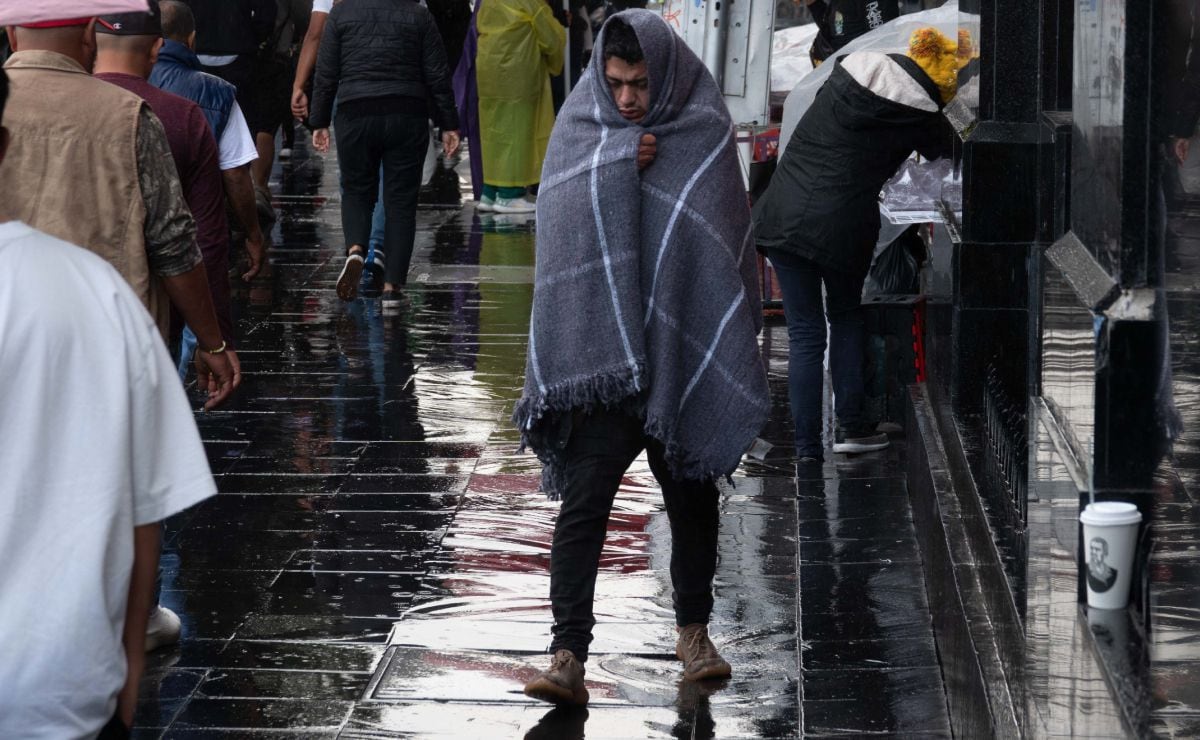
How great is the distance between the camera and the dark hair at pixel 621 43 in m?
4.48

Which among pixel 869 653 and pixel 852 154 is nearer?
pixel 869 653

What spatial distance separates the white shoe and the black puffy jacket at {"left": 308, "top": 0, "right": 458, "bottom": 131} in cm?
365

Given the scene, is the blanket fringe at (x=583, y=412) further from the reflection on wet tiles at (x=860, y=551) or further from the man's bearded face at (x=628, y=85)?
the reflection on wet tiles at (x=860, y=551)

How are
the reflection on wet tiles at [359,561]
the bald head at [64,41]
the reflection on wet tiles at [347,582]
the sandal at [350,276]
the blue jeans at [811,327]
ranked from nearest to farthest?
the bald head at [64,41], the reflection on wet tiles at [347,582], the reflection on wet tiles at [359,561], the blue jeans at [811,327], the sandal at [350,276]

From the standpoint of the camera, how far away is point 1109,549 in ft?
9.34

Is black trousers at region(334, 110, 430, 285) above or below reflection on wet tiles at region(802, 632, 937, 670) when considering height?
above

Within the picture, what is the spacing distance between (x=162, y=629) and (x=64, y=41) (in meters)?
1.64

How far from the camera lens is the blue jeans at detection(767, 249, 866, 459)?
688cm

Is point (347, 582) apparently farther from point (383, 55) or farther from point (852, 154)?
point (383, 55)

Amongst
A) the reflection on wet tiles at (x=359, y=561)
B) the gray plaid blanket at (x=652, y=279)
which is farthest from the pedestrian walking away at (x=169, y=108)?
the gray plaid blanket at (x=652, y=279)

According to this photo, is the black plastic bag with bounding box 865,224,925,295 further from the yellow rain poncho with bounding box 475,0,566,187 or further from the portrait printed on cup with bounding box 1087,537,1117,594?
the yellow rain poncho with bounding box 475,0,566,187

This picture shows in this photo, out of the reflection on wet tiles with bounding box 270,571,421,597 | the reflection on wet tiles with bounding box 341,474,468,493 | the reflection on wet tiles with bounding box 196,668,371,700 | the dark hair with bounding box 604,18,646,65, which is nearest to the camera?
the dark hair with bounding box 604,18,646,65

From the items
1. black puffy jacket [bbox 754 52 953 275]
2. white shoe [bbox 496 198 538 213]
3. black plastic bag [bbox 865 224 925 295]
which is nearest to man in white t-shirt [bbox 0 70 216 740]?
black puffy jacket [bbox 754 52 953 275]

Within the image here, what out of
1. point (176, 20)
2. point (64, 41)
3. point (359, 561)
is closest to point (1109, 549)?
point (64, 41)
